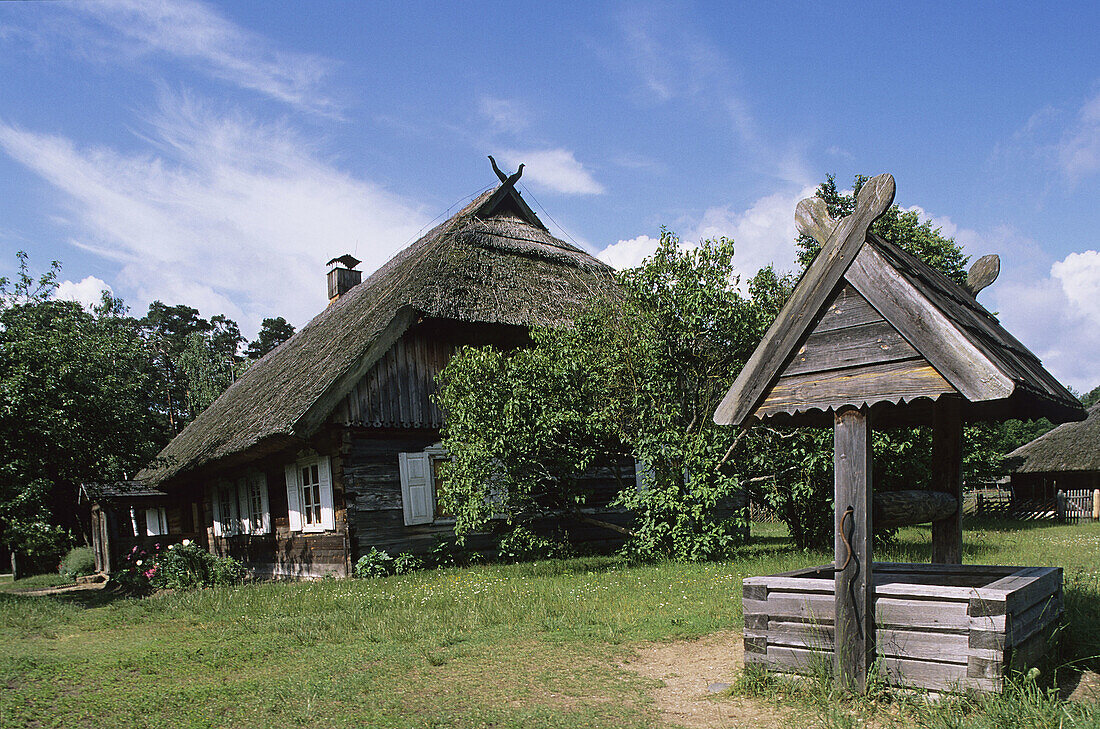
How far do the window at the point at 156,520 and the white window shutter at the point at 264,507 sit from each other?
9951 millimetres

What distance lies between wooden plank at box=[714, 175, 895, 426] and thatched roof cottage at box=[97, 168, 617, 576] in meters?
7.96

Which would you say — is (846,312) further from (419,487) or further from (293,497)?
(293,497)

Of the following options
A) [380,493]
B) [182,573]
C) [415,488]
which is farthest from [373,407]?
[182,573]

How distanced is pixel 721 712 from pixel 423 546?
9063mm

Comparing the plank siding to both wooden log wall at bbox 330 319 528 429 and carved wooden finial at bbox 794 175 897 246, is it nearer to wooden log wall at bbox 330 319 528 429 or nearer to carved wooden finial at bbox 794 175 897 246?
wooden log wall at bbox 330 319 528 429

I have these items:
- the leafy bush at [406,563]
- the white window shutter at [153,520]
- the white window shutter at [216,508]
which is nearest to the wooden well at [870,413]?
the leafy bush at [406,563]

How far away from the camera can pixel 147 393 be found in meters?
36.5

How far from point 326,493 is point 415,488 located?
4.82 feet

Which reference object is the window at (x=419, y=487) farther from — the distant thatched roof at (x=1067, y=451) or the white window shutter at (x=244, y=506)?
the distant thatched roof at (x=1067, y=451)

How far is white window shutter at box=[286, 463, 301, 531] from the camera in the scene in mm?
13469

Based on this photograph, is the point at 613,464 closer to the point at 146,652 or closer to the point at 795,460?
the point at 795,460

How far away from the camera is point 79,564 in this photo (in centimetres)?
1848

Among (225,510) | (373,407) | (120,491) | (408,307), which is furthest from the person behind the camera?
(120,491)

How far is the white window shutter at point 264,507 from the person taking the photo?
49.6 feet
